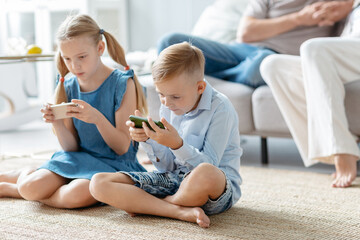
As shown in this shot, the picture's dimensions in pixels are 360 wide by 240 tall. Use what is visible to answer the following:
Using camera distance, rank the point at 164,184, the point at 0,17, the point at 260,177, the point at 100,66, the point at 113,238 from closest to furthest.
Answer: the point at 113,238 < the point at 164,184 < the point at 100,66 < the point at 260,177 < the point at 0,17

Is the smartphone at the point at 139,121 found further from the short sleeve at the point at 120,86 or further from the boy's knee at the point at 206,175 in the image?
the short sleeve at the point at 120,86

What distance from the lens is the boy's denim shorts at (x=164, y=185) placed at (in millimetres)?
1499

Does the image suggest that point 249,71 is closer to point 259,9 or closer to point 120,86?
point 259,9

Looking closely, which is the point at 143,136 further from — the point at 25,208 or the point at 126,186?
the point at 25,208

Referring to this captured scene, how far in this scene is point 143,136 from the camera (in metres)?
1.43

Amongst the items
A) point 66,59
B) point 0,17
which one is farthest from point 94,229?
point 0,17

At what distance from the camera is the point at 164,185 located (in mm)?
1542

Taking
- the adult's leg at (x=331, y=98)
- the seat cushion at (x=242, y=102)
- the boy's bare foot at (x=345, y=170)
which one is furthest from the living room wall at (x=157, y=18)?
the boy's bare foot at (x=345, y=170)

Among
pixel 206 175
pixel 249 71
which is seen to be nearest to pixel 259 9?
pixel 249 71

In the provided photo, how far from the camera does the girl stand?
64.3 inches

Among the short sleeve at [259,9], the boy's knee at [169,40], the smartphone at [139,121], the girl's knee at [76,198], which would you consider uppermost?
the short sleeve at [259,9]

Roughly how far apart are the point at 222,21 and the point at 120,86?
1.45 metres

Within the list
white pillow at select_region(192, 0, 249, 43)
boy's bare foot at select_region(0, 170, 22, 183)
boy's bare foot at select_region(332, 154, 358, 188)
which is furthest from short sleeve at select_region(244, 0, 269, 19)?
boy's bare foot at select_region(0, 170, 22, 183)

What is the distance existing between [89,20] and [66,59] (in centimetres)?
15
